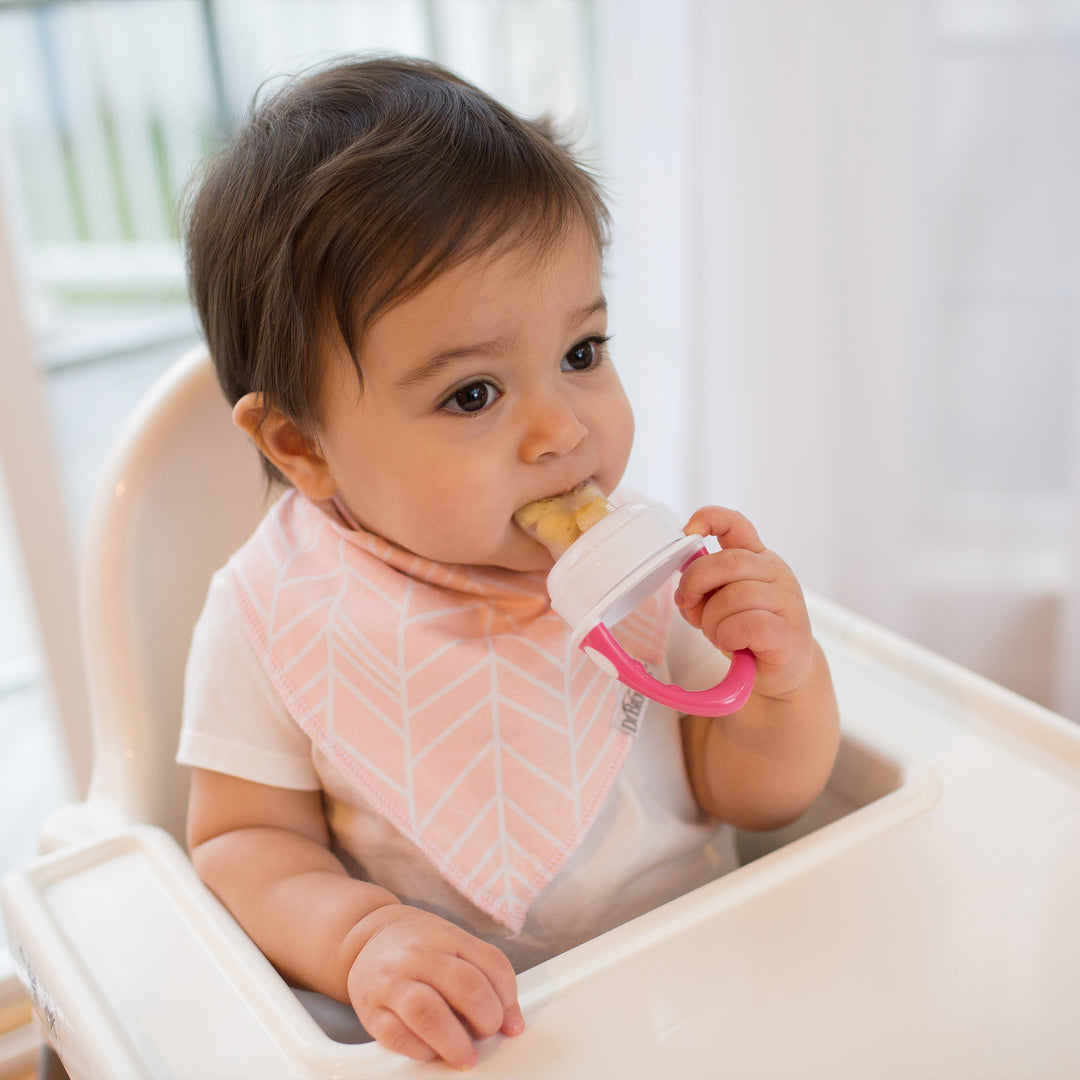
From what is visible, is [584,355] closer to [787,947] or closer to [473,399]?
[473,399]

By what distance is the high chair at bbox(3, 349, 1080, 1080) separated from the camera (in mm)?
505

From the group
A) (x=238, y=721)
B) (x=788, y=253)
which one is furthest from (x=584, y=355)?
(x=788, y=253)

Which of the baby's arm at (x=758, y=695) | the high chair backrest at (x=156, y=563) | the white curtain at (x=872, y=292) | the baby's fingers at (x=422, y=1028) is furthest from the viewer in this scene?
the white curtain at (x=872, y=292)

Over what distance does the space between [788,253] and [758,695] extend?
76cm

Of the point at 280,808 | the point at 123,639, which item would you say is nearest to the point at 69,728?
the point at 123,639

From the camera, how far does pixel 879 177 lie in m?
1.25

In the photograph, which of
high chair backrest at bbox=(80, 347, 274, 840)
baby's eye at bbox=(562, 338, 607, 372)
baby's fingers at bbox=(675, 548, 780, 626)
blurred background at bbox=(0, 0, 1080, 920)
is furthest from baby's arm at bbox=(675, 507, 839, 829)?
blurred background at bbox=(0, 0, 1080, 920)

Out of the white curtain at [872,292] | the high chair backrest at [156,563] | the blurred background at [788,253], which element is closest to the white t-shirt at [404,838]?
the high chair backrest at [156,563]

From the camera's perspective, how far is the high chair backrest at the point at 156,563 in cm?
81

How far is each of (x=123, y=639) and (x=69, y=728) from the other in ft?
2.14

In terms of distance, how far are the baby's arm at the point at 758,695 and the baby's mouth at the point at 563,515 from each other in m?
0.05

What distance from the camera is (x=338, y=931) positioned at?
596 millimetres

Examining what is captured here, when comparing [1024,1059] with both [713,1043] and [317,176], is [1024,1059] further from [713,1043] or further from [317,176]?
[317,176]

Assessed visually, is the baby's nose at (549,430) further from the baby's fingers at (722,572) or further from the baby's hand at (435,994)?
the baby's hand at (435,994)
